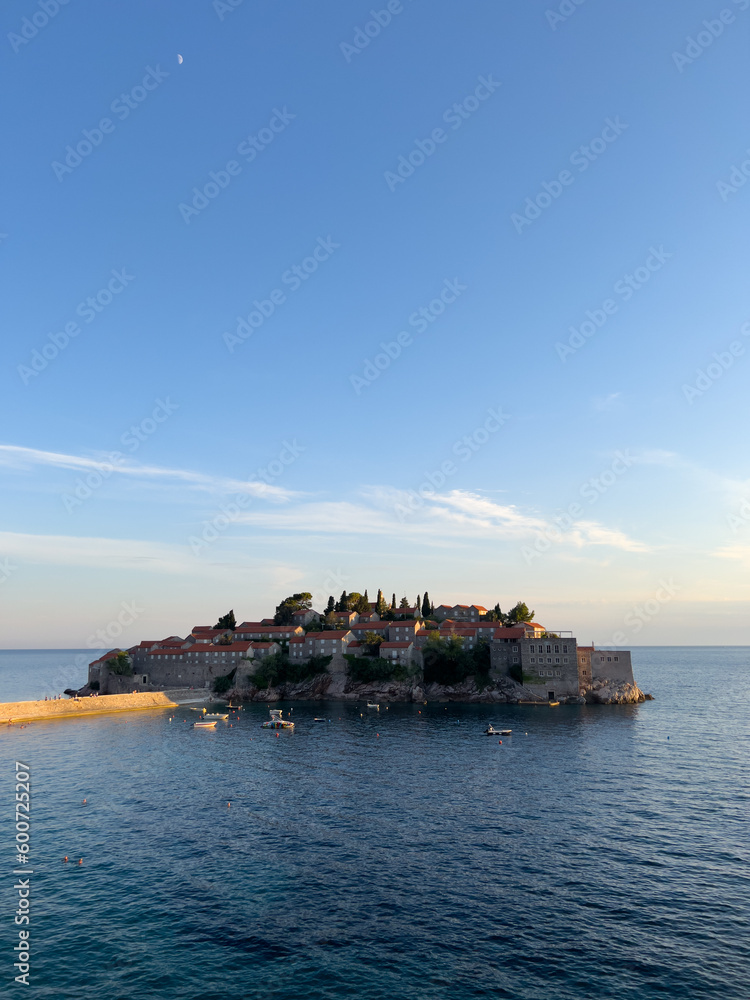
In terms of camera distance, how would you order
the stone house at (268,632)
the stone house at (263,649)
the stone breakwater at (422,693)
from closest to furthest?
the stone breakwater at (422,693), the stone house at (263,649), the stone house at (268,632)

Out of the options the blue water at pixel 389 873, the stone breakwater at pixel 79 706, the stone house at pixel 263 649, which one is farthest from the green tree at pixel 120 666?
the blue water at pixel 389 873

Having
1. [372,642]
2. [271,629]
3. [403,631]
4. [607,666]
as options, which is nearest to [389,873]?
[372,642]

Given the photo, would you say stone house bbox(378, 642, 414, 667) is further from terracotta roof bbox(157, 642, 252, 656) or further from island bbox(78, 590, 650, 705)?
terracotta roof bbox(157, 642, 252, 656)

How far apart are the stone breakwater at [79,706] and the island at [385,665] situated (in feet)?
53.6

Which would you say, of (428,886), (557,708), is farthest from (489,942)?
(557,708)

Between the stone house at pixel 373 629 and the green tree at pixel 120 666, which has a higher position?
the stone house at pixel 373 629

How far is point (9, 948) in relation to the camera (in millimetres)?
35906

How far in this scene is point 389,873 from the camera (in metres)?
46.4

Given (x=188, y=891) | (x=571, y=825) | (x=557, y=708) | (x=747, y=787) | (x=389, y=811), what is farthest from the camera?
(x=557, y=708)

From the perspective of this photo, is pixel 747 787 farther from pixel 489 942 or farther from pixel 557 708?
pixel 557 708

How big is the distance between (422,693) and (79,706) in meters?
81.6

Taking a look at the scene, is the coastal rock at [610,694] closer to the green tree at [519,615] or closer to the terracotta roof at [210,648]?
the green tree at [519,615]

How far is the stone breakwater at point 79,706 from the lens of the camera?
398 feet

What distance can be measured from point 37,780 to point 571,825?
63.4 metres
